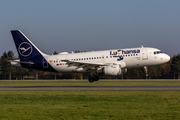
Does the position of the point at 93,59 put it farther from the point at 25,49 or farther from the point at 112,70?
the point at 25,49

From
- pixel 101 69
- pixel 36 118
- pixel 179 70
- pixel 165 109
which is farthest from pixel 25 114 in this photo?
pixel 179 70

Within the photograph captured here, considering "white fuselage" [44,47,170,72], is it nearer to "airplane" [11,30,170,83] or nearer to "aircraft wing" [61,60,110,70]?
"airplane" [11,30,170,83]

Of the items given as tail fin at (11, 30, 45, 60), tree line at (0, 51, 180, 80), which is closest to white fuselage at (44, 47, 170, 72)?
tail fin at (11, 30, 45, 60)

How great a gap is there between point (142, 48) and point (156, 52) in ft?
7.67

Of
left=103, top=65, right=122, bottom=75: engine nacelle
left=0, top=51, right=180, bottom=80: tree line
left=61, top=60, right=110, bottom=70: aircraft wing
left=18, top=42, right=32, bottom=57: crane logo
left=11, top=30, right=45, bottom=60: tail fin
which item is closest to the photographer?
left=103, top=65, right=122, bottom=75: engine nacelle

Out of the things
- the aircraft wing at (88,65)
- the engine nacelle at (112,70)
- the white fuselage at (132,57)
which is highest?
the white fuselage at (132,57)

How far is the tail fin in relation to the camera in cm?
4597

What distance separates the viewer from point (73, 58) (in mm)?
44969

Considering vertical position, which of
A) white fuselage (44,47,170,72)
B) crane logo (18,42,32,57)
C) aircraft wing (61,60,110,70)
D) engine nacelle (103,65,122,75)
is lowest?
engine nacelle (103,65,122,75)

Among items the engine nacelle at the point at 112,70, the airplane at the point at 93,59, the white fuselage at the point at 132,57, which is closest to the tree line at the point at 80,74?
the airplane at the point at 93,59

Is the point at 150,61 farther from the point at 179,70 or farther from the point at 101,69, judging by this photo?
the point at 179,70

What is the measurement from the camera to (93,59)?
4356 centimetres

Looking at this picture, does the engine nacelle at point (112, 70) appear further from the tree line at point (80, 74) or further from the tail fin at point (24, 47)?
the tree line at point (80, 74)

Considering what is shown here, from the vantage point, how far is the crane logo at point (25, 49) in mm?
46094
